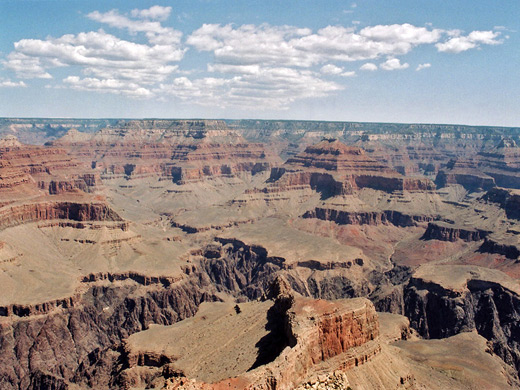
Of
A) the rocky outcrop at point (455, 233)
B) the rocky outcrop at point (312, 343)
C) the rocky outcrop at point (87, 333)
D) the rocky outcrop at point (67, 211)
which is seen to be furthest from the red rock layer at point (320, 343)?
the rocky outcrop at point (455, 233)

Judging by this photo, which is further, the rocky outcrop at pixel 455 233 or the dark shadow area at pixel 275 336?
the rocky outcrop at pixel 455 233

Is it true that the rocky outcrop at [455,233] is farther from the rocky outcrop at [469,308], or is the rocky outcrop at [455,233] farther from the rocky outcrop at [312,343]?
the rocky outcrop at [312,343]

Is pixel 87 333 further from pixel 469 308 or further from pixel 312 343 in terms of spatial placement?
pixel 469 308

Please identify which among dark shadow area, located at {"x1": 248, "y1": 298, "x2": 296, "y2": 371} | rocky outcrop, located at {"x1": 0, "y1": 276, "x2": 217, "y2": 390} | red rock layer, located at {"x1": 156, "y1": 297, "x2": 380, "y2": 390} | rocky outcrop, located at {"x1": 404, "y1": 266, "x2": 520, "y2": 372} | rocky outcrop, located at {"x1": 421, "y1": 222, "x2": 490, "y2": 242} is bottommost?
rocky outcrop, located at {"x1": 0, "y1": 276, "x2": 217, "y2": 390}

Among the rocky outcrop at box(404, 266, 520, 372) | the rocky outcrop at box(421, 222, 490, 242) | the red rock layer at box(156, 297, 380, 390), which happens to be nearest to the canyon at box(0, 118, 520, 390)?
the red rock layer at box(156, 297, 380, 390)

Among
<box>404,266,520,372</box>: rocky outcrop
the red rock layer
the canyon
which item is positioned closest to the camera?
the red rock layer

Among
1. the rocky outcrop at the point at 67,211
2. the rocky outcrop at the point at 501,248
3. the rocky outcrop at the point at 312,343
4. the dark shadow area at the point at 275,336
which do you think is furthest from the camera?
the rocky outcrop at the point at 67,211

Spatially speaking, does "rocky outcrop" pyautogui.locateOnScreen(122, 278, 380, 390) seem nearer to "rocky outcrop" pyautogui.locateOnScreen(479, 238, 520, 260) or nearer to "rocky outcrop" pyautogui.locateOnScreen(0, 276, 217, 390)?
"rocky outcrop" pyautogui.locateOnScreen(0, 276, 217, 390)

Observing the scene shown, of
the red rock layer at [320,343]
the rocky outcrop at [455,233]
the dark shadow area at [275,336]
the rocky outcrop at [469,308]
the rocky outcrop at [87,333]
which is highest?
Answer: the red rock layer at [320,343]

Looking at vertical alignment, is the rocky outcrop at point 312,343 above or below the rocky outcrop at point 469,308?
above

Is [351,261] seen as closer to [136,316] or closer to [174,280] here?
[174,280]

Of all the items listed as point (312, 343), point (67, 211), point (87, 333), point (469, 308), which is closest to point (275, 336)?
point (312, 343)
